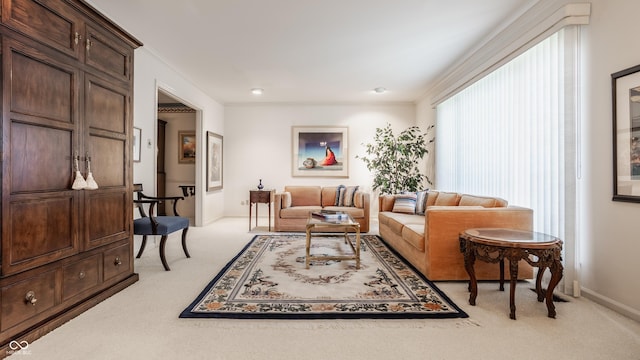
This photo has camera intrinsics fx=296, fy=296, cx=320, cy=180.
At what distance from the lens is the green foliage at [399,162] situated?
5746mm

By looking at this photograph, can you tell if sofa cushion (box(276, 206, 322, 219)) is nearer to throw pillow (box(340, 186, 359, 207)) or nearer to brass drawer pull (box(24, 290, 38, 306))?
throw pillow (box(340, 186, 359, 207))

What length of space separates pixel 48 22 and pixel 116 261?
72.8 inches

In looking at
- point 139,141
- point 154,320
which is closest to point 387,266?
point 154,320

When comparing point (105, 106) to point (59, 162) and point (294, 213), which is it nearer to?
point (59, 162)

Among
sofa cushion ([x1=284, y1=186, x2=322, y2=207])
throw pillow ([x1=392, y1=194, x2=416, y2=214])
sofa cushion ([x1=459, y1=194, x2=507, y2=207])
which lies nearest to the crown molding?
sofa cushion ([x1=459, y1=194, x2=507, y2=207])

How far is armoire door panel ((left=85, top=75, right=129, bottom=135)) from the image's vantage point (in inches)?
89.7

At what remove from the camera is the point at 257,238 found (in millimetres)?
4691

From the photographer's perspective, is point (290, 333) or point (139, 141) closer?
point (290, 333)

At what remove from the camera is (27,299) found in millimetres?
1784

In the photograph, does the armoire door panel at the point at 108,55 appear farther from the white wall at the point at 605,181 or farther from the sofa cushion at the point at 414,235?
the white wall at the point at 605,181

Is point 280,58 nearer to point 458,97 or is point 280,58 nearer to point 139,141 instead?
point 139,141

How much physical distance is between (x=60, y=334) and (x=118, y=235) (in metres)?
0.89

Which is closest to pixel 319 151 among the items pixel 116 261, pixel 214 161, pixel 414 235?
pixel 214 161

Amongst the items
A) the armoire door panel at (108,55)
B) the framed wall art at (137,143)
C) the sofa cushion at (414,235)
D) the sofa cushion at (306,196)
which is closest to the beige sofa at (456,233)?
the sofa cushion at (414,235)
